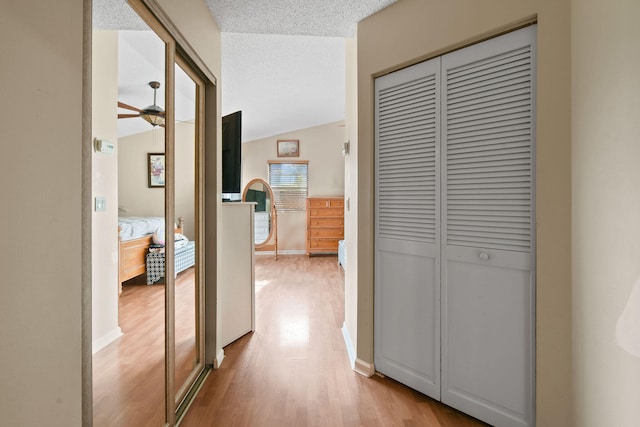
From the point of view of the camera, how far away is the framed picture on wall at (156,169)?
148 centimetres

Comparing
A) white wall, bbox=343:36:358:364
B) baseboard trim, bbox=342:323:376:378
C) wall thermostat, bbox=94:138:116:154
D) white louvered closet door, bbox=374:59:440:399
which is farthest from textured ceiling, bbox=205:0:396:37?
baseboard trim, bbox=342:323:376:378

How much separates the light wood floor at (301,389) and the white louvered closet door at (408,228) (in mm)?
167

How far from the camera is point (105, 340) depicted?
115 cm

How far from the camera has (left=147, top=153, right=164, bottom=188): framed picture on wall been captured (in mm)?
1478

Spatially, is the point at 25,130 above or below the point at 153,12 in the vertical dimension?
below

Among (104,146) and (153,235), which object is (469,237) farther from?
(104,146)

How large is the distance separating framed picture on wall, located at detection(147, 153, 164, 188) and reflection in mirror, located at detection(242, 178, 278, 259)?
5436 mm

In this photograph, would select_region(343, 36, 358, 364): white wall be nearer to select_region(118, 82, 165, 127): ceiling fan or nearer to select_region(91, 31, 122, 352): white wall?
select_region(118, 82, 165, 127): ceiling fan

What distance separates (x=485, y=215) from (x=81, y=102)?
1683 mm

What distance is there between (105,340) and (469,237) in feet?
5.35

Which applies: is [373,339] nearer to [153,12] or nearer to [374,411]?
[374,411]

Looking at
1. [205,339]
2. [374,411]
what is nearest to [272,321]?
[205,339]

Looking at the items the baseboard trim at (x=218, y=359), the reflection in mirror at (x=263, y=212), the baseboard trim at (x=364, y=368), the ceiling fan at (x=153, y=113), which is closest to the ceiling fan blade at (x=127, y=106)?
the ceiling fan at (x=153, y=113)

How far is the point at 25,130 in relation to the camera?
737 millimetres
